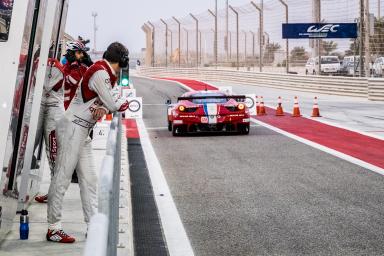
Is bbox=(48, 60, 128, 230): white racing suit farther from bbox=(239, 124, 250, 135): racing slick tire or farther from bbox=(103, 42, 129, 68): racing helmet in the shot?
bbox=(239, 124, 250, 135): racing slick tire

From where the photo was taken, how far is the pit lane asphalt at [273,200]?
23.8 feet

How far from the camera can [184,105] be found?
18.5 metres

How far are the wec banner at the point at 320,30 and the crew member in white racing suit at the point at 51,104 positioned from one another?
3517 cm

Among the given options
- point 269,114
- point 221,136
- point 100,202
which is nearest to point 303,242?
point 100,202

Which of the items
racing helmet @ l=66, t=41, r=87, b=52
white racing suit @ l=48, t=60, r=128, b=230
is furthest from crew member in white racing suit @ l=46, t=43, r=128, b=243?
racing helmet @ l=66, t=41, r=87, b=52

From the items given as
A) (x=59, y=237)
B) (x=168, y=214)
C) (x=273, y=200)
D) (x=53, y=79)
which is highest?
(x=53, y=79)

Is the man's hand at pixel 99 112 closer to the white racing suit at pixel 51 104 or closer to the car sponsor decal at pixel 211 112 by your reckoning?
the white racing suit at pixel 51 104

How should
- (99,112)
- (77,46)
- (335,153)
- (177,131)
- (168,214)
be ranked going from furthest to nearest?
(177,131) < (335,153) < (168,214) < (77,46) < (99,112)

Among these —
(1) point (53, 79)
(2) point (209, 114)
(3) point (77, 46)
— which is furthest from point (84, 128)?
(2) point (209, 114)

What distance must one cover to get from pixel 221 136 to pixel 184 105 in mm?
1076

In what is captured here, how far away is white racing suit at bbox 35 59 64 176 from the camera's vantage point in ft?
26.1

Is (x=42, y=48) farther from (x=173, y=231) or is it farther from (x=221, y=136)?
(x=221, y=136)

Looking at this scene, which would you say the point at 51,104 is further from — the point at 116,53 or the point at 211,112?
the point at 211,112

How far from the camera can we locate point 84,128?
A: 6855 mm
